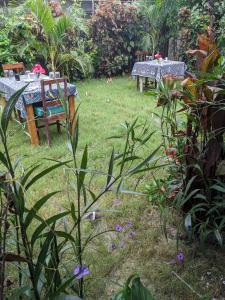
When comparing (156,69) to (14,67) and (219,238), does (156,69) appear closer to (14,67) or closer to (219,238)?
(14,67)

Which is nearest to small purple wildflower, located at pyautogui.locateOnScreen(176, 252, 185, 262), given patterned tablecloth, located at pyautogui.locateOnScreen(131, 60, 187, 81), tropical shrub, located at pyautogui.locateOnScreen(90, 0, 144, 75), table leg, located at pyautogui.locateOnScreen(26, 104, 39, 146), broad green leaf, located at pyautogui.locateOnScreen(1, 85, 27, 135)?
broad green leaf, located at pyautogui.locateOnScreen(1, 85, 27, 135)

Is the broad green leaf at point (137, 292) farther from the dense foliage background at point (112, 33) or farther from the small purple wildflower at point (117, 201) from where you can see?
the dense foliage background at point (112, 33)

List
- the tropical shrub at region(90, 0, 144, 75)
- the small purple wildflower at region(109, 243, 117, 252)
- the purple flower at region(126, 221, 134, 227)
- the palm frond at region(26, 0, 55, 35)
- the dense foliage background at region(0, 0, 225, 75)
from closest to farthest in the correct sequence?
the small purple wildflower at region(109, 243, 117, 252), the purple flower at region(126, 221, 134, 227), the palm frond at region(26, 0, 55, 35), the dense foliage background at region(0, 0, 225, 75), the tropical shrub at region(90, 0, 144, 75)

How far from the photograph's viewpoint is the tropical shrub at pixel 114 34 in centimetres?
736

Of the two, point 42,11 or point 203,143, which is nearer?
→ point 203,143

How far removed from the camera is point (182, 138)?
78.7 inches

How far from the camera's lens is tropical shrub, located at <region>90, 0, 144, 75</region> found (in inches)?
290

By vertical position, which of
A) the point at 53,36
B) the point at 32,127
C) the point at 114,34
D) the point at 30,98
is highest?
the point at 114,34

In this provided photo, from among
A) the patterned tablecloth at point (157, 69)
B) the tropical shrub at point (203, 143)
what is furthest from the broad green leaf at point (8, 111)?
the patterned tablecloth at point (157, 69)

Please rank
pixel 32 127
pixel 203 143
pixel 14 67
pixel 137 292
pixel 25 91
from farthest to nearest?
pixel 14 67 → pixel 32 127 → pixel 25 91 → pixel 203 143 → pixel 137 292

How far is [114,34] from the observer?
761 cm

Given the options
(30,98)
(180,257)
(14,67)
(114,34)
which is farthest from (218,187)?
(114,34)

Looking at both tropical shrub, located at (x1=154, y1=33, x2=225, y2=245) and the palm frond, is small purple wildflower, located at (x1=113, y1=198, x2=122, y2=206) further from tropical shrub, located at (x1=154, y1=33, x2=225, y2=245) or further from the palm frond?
the palm frond

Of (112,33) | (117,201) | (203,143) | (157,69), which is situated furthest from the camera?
(112,33)
